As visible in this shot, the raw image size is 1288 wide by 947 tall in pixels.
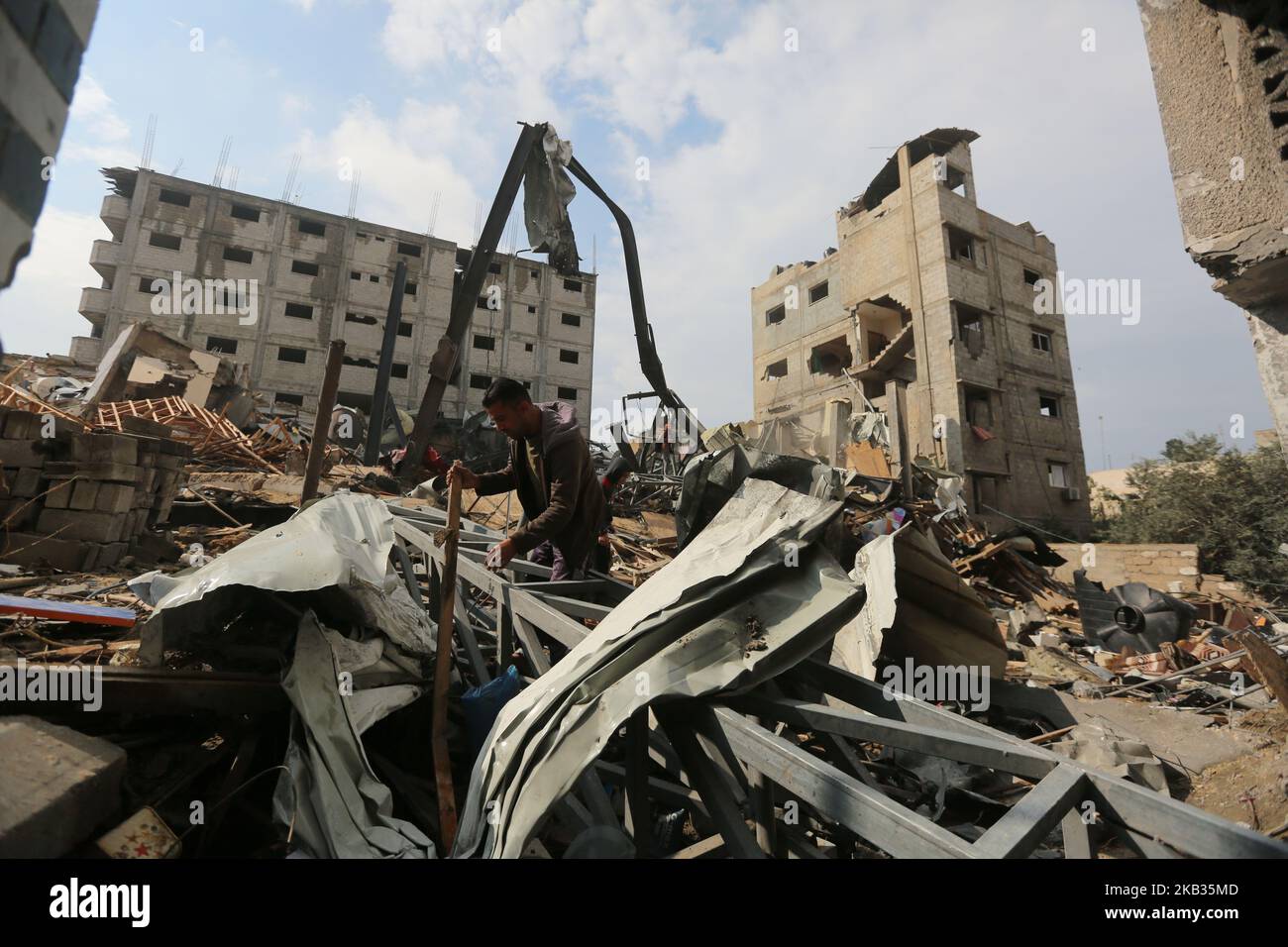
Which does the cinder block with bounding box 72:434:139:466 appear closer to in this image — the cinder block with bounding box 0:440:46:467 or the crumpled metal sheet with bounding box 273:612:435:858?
the cinder block with bounding box 0:440:46:467

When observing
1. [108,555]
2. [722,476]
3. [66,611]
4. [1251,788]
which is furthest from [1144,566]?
[108,555]

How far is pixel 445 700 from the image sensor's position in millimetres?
2535

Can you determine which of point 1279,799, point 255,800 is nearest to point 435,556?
point 255,800

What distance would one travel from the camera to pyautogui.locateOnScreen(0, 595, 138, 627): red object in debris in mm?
3201

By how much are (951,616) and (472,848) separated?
397cm

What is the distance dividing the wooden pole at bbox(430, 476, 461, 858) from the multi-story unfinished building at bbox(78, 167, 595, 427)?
24325 millimetres

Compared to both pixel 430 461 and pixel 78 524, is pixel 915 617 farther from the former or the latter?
pixel 78 524

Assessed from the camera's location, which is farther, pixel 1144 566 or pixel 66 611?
pixel 1144 566

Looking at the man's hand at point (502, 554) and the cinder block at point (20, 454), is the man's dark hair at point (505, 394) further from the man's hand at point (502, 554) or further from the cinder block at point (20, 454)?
the cinder block at point (20, 454)

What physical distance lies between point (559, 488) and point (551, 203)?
13.4 ft

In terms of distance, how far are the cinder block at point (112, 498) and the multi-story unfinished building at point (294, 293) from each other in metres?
20.6

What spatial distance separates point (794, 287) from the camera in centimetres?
2773

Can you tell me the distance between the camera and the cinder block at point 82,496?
5355 mm

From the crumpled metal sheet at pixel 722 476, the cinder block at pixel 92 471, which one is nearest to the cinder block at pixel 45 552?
the cinder block at pixel 92 471
